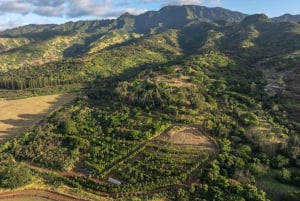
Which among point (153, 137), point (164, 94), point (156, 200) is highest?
point (164, 94)

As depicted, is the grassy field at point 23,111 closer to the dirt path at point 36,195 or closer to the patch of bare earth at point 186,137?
the dirt path at point 36,195

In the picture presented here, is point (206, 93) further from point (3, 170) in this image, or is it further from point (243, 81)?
point (3, 170)

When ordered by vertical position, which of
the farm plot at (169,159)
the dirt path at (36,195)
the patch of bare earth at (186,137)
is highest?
the patch of bare earth at (186,137)

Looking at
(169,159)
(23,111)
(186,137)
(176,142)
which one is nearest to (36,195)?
(169,159)

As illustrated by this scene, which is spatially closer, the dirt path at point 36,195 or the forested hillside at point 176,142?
the dirt path at point 36,195

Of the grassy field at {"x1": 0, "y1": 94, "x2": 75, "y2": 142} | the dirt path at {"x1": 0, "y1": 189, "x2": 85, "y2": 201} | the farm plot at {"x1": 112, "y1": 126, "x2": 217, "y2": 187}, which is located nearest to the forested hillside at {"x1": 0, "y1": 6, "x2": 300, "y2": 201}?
the farm plot at {"x1": 112, "y1": 126, "x2": 217, "y2": 187}

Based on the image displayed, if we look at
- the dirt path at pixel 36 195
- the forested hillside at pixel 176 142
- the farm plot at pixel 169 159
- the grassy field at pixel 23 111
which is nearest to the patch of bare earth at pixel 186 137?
the farm plot at pixel 169 159

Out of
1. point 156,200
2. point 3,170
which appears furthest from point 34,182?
point 156,200
